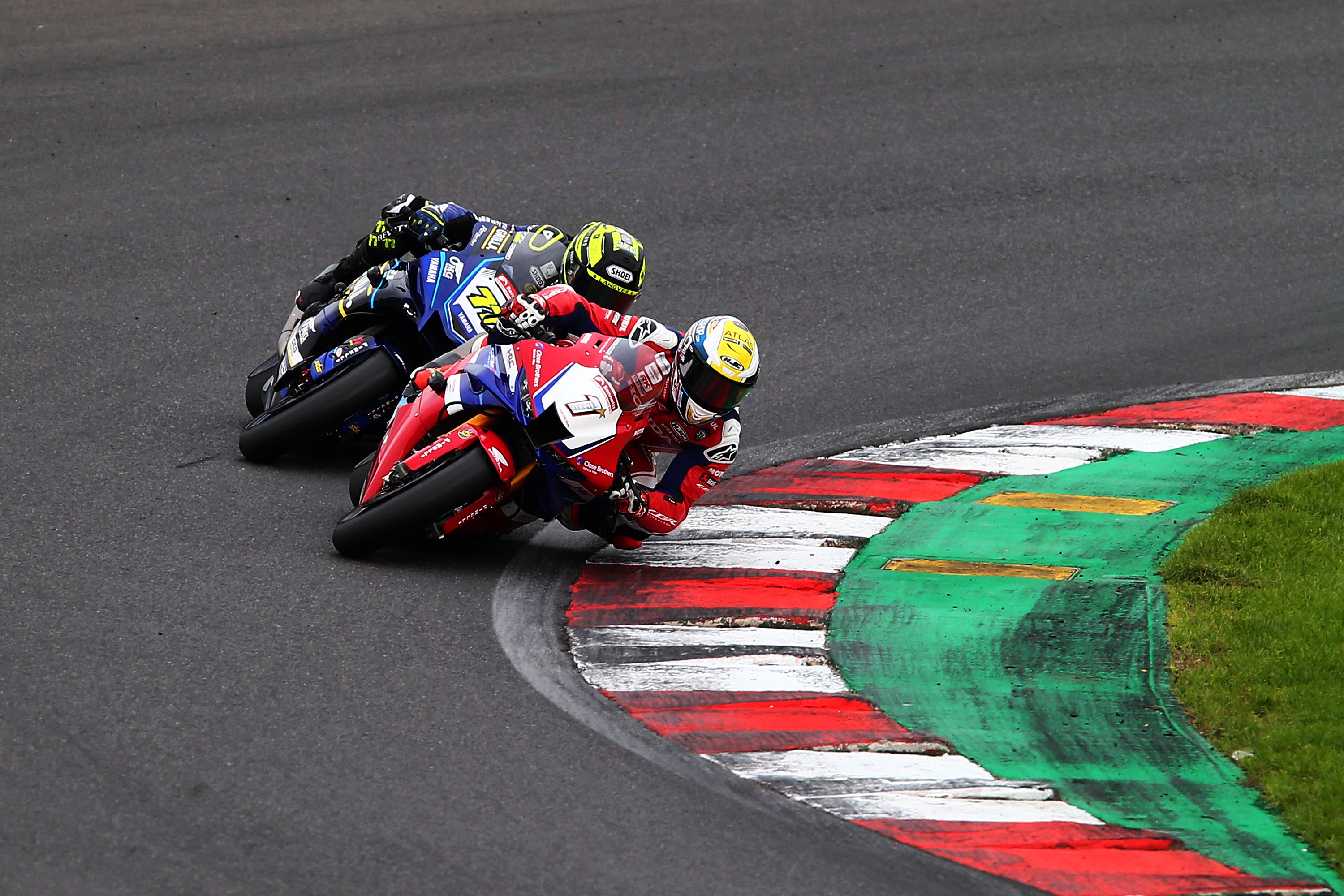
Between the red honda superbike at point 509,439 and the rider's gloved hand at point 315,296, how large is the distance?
1.71 meters

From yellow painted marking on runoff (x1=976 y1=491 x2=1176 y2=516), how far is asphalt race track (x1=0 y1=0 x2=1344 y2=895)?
1302 mm

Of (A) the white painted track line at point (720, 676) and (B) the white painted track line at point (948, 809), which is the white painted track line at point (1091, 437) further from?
(B) the white painted track line at point (948, 809)

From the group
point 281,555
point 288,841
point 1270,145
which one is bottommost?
point 288,841

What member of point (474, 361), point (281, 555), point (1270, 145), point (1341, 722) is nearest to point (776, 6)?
point (1270, 145)

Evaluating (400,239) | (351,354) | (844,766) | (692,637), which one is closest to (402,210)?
(400,239)

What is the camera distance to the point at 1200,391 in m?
10.1

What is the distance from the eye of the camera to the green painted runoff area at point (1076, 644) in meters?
5.42

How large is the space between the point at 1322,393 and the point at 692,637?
558cm

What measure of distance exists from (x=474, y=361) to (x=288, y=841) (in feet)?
10.3

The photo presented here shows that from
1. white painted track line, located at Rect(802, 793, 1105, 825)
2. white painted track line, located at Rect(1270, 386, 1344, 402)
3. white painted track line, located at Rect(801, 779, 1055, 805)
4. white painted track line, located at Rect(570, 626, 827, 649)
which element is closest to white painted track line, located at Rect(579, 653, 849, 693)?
white painted track line, located at Rect(570, 626, 827, 649)

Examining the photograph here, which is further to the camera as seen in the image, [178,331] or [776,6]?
[776,6]

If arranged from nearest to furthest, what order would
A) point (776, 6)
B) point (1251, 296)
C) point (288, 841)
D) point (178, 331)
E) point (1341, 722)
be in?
point (288, 841) < point (1341, 722) < point (178, 331) < point (1251, 296) < point (776, 6)

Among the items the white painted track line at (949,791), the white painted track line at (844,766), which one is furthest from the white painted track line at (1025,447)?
the white painted track line at (949,791)

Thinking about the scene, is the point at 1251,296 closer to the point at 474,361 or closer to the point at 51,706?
the point at 474,361
